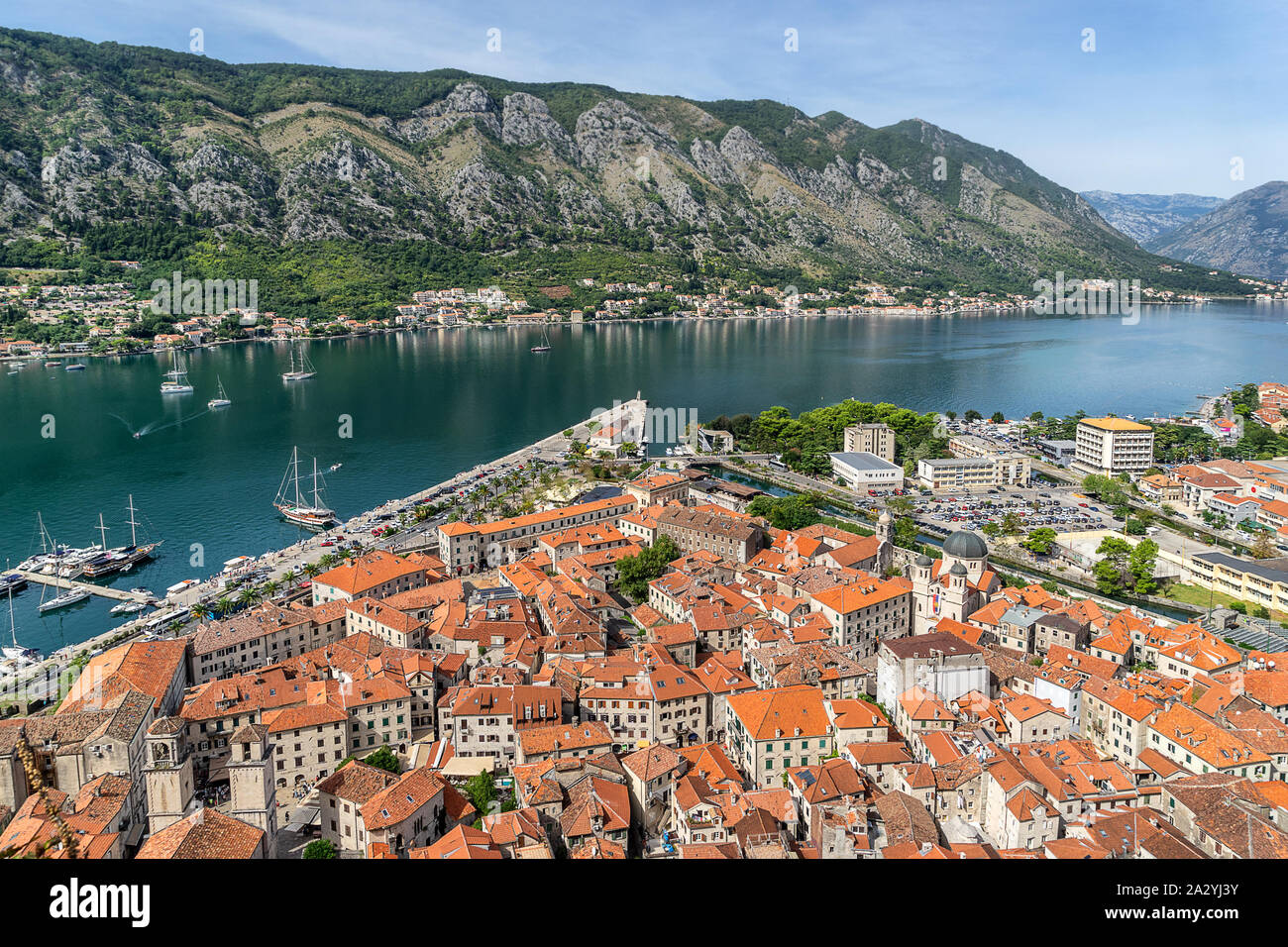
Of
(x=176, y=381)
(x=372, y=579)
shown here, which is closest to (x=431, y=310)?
(x=176, y=381)

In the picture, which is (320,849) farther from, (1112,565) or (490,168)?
(490,168)

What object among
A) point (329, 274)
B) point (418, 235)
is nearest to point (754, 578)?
point (329, 274)

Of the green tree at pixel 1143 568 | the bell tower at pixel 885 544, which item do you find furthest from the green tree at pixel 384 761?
the green tree at pixel 1143 568

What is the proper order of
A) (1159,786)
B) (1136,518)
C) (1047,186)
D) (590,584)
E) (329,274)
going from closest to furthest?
(1159,786) → (590,584) → (1136,518) → (329,274) → (1047,186)

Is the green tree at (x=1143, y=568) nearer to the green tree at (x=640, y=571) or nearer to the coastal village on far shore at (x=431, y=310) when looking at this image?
the green tree at (x=640, y=571)

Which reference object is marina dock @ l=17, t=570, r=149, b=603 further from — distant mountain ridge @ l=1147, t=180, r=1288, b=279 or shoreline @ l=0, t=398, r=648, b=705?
distant mountain ridge @ l=1147, t=180, r=1288, b=279
